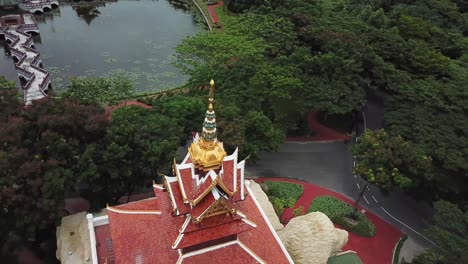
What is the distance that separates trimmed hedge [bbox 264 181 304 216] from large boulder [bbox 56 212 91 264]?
50.7 ft

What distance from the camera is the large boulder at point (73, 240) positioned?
28125 millimetres

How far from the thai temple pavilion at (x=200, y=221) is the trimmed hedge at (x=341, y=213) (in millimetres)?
13716

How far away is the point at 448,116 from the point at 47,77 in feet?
156

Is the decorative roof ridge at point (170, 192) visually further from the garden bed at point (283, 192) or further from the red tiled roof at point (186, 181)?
the garden bed at point (283, 192)

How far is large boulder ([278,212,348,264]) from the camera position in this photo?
28.4m

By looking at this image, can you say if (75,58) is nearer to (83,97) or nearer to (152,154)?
(83,97)

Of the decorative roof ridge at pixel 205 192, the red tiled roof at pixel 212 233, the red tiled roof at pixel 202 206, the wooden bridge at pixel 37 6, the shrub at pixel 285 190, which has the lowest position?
the shrub at pixel 285 190

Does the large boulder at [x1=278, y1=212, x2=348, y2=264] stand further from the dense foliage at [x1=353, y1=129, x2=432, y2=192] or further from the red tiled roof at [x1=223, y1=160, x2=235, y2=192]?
the red tiled roof at [x1=223, y1=160, x2=235, y2=192]

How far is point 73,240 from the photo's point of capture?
96.1 feet

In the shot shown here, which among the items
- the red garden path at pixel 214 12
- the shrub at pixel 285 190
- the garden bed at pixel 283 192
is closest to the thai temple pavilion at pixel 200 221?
the garden bed at pixel 283 192

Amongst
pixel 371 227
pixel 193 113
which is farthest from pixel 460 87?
pixel 193 113

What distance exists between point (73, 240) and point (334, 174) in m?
26.1

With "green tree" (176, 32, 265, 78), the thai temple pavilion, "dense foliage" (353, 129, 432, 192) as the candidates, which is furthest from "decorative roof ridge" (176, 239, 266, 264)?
"green tree" (176, 32, 265, 78)

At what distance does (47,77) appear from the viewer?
5116cm
